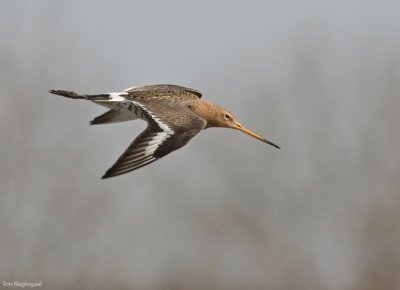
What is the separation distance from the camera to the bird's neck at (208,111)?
13.9 meters

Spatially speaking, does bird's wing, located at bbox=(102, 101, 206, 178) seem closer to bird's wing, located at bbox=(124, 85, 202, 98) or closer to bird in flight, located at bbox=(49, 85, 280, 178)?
bird in flight, located at bbox=(49, 85, 280, 178)

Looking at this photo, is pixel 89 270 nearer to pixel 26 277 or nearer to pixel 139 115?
pixel 26 277

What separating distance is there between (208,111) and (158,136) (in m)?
2.02

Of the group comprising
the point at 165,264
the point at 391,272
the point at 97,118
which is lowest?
the point at 165,264

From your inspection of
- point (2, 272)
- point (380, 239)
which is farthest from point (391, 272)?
point (2, 272)

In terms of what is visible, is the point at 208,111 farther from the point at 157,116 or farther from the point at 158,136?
the point at 158,136

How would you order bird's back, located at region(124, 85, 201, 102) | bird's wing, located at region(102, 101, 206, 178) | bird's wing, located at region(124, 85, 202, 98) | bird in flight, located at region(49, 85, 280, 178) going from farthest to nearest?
bird's wing, located at region(124, 85, 202, 98)
bird's back, located at region(124, 85, 201, 102)
bird in flight, located at region(49, 85, 280, 178)
bird's wing, located at region(102, 101, 206, 178)

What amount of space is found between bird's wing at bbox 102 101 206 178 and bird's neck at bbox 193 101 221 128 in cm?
93

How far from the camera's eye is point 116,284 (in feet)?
89.6

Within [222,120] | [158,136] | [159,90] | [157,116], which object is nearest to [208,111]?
[222,120]

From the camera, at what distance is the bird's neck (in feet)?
45.6

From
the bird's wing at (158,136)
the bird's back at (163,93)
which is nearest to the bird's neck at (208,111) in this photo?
the bird's back at (163,93)

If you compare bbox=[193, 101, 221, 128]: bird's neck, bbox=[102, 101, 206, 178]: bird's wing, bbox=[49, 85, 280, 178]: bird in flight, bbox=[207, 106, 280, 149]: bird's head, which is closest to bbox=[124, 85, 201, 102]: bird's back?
bbox=[49, 85, 280, 178]: bird in flight

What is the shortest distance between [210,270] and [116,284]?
2.16 m
